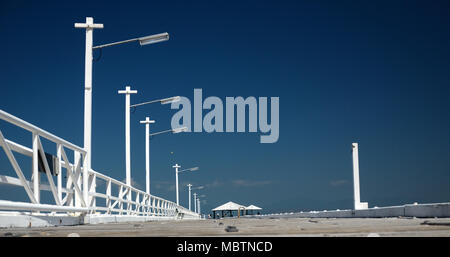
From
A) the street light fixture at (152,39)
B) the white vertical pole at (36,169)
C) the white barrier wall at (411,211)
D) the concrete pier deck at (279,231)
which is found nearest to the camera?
the concrete pier deck at (279,231)

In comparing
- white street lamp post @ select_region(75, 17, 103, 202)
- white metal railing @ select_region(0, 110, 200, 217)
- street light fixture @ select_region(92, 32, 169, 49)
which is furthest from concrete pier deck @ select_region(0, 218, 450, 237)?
street light fixture @ select_region(92, 32, 169, 49)

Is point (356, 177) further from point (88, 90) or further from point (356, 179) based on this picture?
point (88, 90)

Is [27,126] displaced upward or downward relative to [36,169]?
upward

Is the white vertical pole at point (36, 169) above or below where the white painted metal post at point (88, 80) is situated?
below

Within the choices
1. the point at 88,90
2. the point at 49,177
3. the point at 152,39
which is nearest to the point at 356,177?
the point at 152,39

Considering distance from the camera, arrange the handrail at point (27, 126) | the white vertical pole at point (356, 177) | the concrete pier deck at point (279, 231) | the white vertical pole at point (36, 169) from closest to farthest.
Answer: the concrete pier deck at point (279, 231)
the handrail at point (27, 126)
the white vertical pole at point (36, 169)
the white vertical pole at point (356, 177)

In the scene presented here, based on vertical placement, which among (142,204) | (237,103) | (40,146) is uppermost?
(237,103)

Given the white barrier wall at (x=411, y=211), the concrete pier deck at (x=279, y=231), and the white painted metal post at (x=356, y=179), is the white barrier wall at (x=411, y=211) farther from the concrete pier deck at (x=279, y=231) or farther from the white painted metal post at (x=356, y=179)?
the white painted metal post at (x=356, y=179)

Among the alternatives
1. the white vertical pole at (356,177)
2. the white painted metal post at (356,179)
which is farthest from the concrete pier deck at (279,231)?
the white vertical pole at (356,177)

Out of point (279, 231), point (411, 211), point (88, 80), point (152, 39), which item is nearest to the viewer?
point (279, 231)
